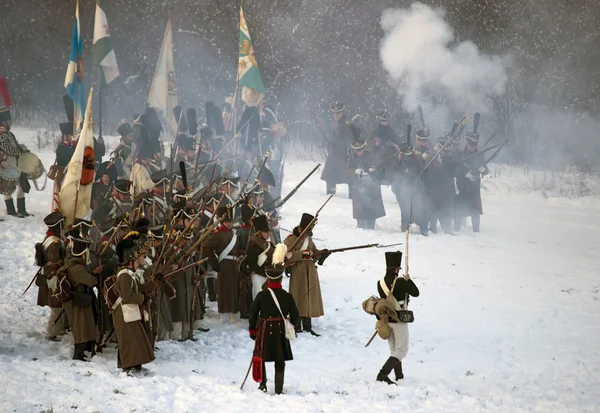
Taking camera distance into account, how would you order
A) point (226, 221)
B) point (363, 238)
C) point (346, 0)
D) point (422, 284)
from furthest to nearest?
point (346, 0), point (363, 238), point (422, 284), point (226, 221)

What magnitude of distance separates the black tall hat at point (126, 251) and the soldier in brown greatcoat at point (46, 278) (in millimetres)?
1046

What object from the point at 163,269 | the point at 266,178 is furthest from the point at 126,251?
the point at 266,178

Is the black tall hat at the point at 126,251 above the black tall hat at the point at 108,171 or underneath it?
underneath

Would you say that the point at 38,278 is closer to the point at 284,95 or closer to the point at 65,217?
the point at 65,217

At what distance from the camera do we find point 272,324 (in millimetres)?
8047

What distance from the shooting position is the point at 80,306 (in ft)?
28.4

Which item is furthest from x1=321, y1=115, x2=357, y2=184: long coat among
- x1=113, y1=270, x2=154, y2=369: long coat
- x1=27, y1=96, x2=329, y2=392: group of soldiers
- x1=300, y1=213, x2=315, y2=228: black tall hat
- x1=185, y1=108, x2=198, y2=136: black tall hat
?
x1=113, y1=270, x2=154, y2=369: long coat

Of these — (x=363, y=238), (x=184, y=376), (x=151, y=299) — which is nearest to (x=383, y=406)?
(x=184, y=376)

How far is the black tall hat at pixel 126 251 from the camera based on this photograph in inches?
328

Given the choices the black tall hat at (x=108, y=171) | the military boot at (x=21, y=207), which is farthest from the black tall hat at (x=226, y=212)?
the military boot at (x=21, y=207)

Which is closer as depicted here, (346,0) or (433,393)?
(433,393)

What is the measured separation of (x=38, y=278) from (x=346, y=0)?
31.4m

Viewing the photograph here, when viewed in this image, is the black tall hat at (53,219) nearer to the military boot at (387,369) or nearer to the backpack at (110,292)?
the backpack at (110,292)

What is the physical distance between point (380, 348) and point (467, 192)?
374 inches
